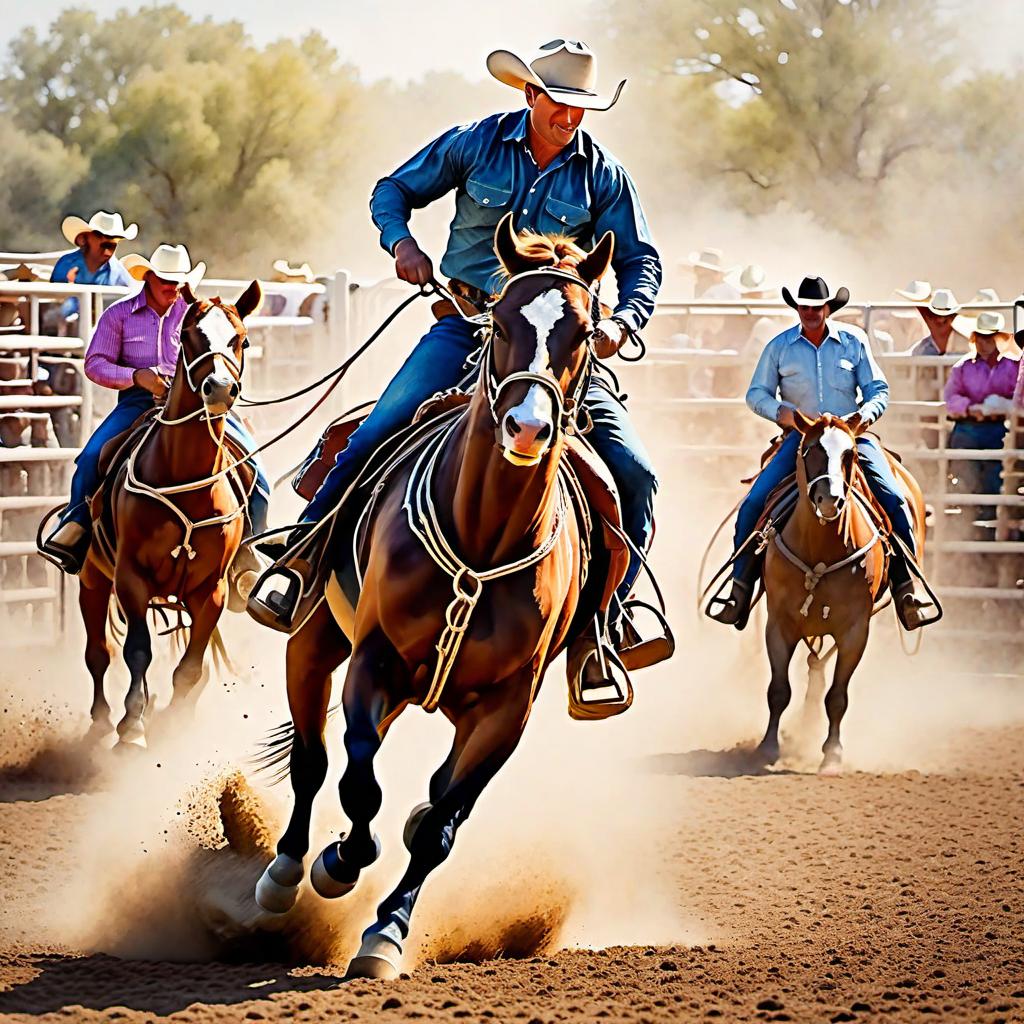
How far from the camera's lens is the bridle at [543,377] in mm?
4574

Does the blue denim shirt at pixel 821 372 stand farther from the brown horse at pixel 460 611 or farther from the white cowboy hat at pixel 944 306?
the brown horse at pixel 460 611

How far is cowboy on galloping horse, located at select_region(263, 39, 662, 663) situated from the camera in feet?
18.6

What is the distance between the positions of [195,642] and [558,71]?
13.0ft

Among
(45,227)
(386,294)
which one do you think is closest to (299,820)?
(386,294)

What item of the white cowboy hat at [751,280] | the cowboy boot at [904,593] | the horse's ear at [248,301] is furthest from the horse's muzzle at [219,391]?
the white cowboy hat at [751,280]

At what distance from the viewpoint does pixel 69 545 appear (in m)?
8.74

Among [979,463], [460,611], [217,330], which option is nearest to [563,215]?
[460,611]

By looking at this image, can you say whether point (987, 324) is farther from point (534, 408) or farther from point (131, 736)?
point (534, 408)

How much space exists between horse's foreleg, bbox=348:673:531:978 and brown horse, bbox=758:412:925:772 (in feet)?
14.3

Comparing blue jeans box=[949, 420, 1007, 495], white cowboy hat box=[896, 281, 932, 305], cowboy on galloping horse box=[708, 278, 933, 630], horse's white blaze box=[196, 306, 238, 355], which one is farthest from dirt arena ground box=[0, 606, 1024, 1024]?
white cowboy hat box=[896, 281, 932, 305]

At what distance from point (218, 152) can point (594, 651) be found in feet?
123

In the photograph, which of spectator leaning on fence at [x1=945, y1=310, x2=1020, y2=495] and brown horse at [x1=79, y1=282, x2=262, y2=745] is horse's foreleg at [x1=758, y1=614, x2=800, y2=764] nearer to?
brown horse at [x1=79, y1=282, x2=262, y2=745]

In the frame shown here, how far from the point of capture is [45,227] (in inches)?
1565

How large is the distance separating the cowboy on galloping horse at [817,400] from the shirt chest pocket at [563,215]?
3965 mm
